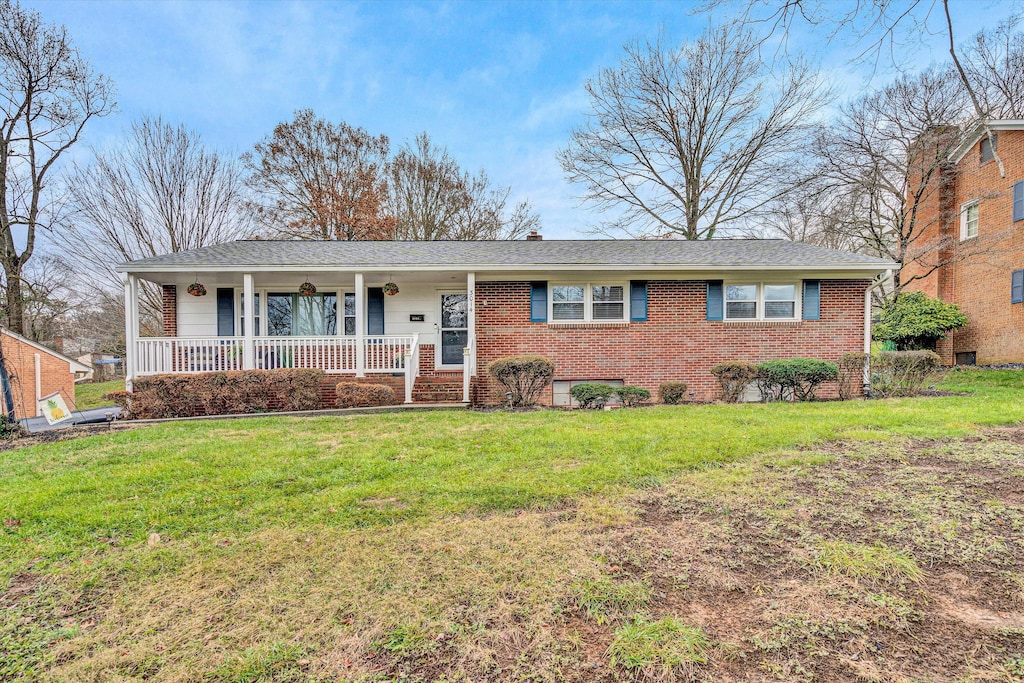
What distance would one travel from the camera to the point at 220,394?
8547 millimetres

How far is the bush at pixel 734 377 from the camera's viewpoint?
28.3 ft

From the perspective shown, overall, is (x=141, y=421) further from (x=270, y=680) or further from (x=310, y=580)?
(x=270, y=680)

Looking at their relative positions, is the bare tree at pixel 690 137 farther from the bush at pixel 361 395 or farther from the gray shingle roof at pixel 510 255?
the bush at pixel 361 395

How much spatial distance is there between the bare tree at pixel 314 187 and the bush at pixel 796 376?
18.0 m

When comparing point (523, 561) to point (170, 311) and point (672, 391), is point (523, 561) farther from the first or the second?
point (170, 311)

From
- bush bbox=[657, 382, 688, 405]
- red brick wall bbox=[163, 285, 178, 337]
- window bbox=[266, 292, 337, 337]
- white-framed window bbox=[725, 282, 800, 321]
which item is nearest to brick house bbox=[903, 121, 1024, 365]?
white-framed window bbox=[725, 282, 800, 321]

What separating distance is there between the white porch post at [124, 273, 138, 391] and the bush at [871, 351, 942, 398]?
15.4 m

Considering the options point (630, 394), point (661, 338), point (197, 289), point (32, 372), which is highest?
point (197, 289)

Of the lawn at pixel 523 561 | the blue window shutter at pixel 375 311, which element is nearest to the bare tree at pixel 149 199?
the blue window shutter at pixel 375 311

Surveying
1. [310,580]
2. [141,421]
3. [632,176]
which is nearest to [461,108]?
[632,176]

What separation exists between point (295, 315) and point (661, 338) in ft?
30.2

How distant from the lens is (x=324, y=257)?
10.7 meters

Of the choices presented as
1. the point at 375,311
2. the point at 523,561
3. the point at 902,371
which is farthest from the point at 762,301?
the point at 523,561

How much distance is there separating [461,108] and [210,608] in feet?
65.8
